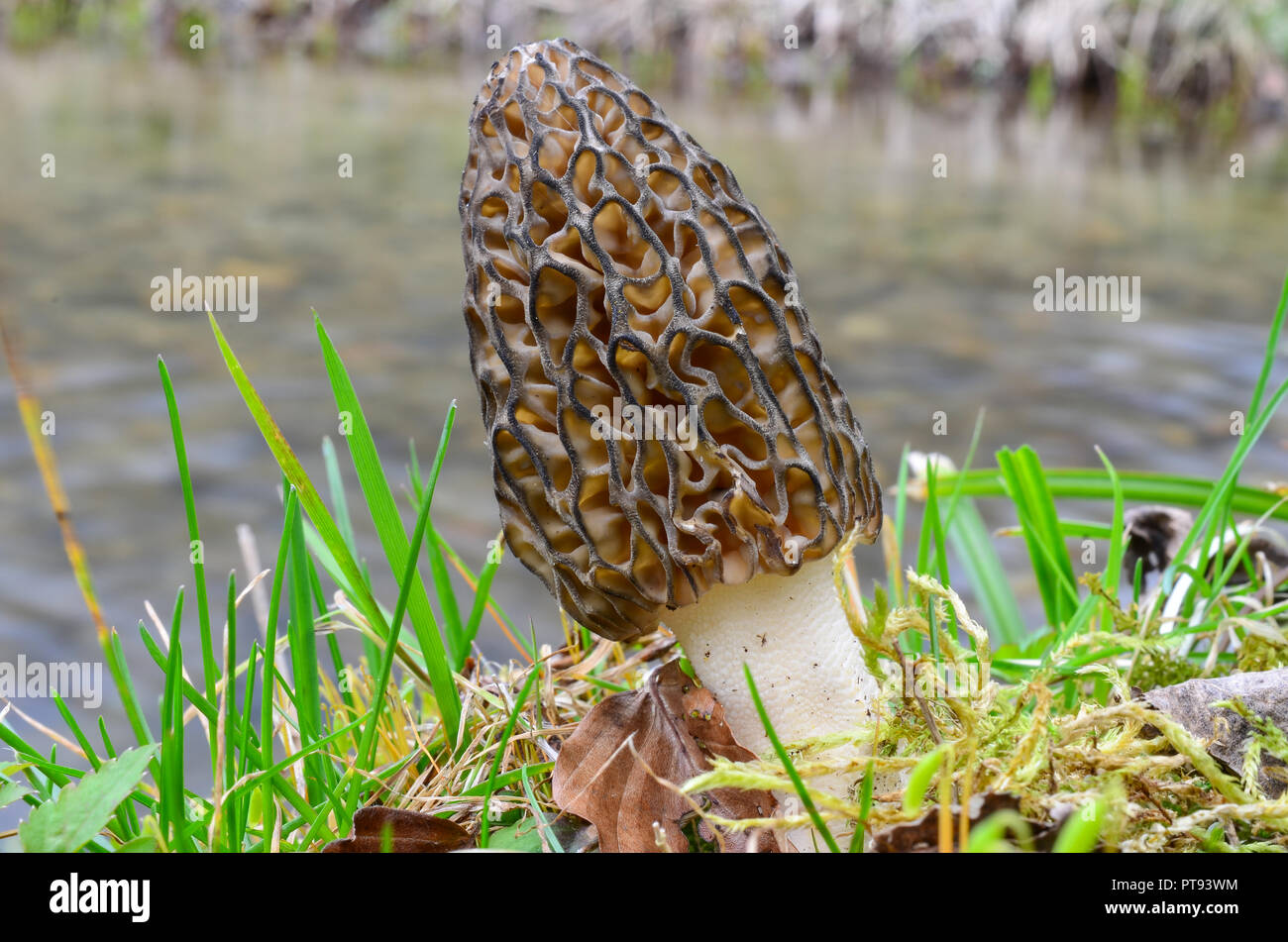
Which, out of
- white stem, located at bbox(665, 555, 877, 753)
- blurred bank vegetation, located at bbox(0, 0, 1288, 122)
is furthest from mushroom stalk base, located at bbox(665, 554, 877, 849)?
blurred bank vegetation, located at bbox(0, 0, 1288, 122)

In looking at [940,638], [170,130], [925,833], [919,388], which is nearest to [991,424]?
[919,388]

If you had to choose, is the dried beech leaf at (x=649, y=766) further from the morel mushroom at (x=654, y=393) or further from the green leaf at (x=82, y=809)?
the green leaf at (x=82, y=809)

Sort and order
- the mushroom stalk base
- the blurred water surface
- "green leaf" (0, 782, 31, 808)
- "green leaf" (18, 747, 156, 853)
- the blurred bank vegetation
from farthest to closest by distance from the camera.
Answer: the blurred bank vegetation, the blurred water surface, the mushroom stalk base, "green leaf" (0, 782, 31, 808), "green leaf" (18, 747, 156, 853)

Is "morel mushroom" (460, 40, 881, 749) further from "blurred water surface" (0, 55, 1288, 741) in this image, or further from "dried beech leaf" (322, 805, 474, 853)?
"blurred water surface" (0, 55, 1288, 741)

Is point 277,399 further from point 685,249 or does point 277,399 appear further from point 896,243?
point 896,243

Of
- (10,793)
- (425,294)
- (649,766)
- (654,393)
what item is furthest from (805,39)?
(10,793)

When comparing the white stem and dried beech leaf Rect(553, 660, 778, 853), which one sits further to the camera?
the white stem

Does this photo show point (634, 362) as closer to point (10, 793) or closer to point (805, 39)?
point (10, 793)
